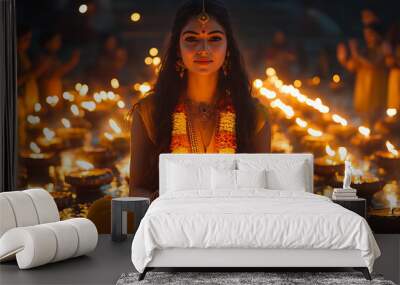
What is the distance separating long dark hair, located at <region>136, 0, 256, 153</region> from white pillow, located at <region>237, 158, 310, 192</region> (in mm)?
632

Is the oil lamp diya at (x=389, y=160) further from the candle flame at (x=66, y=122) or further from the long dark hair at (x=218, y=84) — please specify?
the candle flame at (x=66, y=122)

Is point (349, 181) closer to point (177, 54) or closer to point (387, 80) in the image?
point (387, 80)

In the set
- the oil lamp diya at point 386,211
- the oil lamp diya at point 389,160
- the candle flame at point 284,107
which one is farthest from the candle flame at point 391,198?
the candle flame at point 284,107

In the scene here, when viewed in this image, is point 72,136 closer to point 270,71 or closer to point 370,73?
point 270,71

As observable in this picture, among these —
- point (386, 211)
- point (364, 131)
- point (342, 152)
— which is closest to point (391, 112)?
point (364, 131)

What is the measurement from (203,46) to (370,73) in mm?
1957

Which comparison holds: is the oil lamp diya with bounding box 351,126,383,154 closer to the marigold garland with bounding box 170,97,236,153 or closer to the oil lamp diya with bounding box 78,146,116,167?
the marigold garland with bounding box 170,97,236,153

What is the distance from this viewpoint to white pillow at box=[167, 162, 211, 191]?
684 cm

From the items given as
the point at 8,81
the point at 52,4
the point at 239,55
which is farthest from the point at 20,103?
the point at 239,55

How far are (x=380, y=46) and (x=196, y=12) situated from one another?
2164 millimetres

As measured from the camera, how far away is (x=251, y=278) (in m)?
4.98

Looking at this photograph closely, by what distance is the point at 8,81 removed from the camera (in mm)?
7578

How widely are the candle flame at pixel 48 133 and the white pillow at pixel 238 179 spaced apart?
212 centimetres

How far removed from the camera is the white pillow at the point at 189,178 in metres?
6.84
